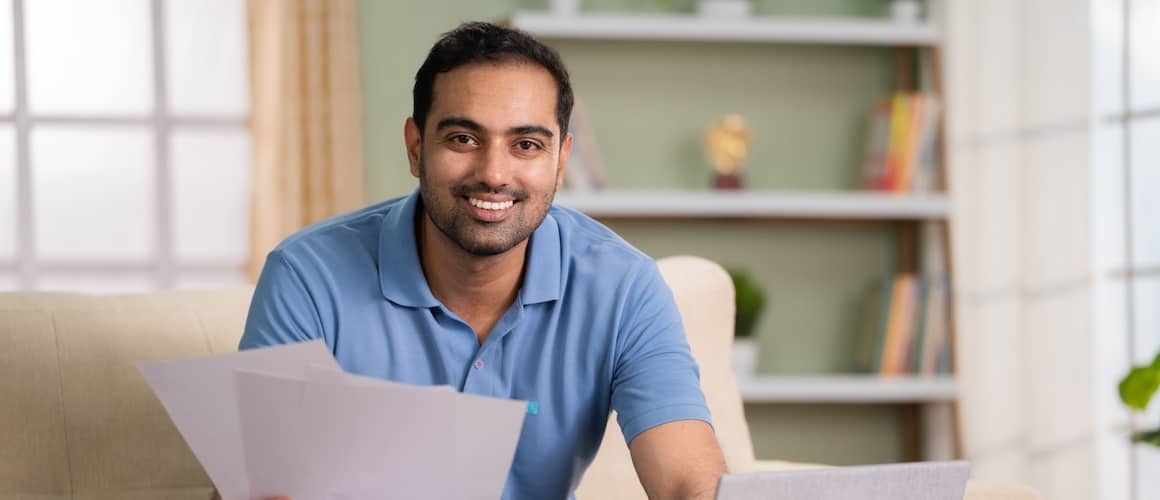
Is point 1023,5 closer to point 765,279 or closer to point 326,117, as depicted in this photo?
point 765,279

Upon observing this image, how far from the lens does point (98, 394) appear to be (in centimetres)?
186

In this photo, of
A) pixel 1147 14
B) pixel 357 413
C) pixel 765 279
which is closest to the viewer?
pixel 357 413

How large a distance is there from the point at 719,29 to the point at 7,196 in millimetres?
2125

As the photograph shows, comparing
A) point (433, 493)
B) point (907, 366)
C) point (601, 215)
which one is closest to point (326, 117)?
point (601, 215)

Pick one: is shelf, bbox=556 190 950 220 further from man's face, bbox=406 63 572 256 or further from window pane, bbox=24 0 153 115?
man's face, bbox=406 63 572 256

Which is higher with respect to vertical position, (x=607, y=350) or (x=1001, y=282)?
(x=607, y=350)

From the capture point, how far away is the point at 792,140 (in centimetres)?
414

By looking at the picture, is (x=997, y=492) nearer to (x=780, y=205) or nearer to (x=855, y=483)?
(x=855, y=483)

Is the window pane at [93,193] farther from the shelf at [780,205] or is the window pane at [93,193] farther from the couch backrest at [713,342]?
the couch backrest at [713,342]

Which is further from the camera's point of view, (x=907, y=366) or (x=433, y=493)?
(x=907, y=366)

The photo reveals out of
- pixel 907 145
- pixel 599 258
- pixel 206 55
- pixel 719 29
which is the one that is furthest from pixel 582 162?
pixel 599 258

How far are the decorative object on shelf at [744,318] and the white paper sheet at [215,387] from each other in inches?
104

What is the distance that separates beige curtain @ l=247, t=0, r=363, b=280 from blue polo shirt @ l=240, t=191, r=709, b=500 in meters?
2.06

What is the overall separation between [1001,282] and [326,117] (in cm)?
201
